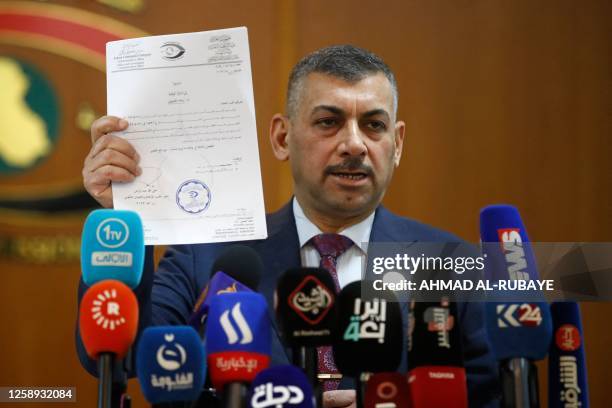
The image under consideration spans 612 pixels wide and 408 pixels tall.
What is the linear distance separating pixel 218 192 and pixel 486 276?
0.60 metres

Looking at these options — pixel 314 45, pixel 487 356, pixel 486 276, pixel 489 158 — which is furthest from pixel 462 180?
pixel 486 276

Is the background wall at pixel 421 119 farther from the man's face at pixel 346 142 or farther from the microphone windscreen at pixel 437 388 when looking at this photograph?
the microphone windscreen at pixel 437 388

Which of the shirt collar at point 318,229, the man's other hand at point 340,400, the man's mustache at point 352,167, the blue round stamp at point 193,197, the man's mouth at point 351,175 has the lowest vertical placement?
the man's other hand at point 340,400

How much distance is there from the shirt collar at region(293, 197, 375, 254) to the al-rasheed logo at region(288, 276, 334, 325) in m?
1.12

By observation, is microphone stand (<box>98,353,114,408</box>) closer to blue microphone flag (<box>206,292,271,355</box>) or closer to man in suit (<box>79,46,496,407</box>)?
blue microphone flag (<box>206,292,271,355</box>)

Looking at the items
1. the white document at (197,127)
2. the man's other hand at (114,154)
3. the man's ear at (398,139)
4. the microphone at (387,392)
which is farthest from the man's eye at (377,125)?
the microphone at (387,392)

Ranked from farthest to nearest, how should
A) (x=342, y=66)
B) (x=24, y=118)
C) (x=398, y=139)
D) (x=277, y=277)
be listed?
1. (x=24, y=118)
2. (x=398, y=139)
3. (x=342, y=66)
4. (x=277, y=277)

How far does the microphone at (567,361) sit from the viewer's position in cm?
125

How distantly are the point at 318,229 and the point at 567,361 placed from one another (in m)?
1.18

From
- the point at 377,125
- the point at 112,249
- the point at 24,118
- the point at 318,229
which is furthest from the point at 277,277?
the point at 24,118

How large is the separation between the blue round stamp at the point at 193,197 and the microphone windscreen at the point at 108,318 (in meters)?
0.45

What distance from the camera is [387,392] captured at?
117 cm

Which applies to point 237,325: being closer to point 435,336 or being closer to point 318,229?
point 435,336

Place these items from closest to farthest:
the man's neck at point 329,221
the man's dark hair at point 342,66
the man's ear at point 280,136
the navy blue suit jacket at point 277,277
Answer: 1. the navy blue suit jacket at point 277,277
2. the man's dark hair at point 342,66
3. the man's neck at point 329,221
4. the man's ear at point 280,136
